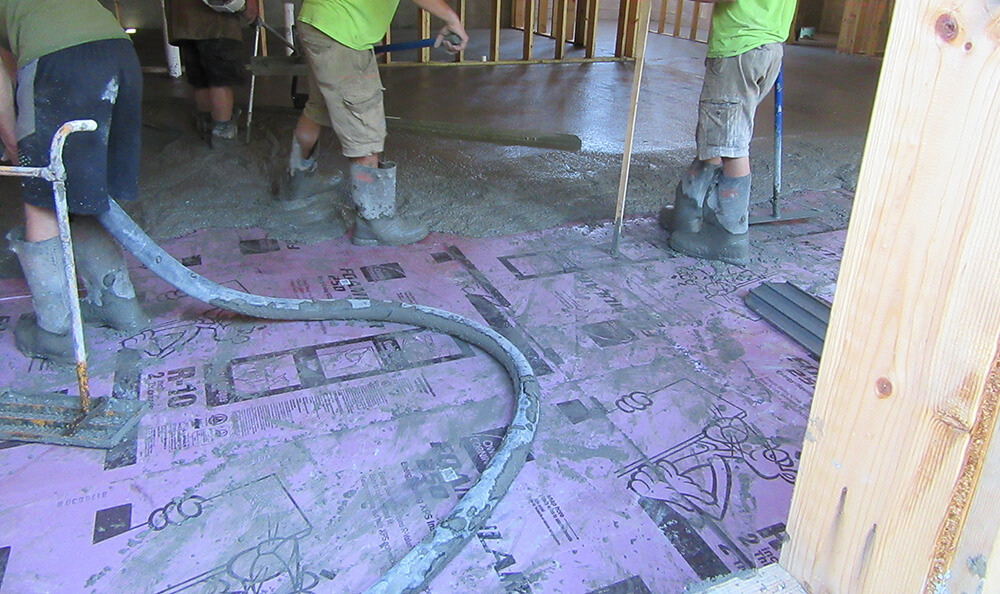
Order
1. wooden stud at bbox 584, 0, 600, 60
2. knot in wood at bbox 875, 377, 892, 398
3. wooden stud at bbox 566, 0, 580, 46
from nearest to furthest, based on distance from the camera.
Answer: knot in wood at bbox 875, 377, 892, 398 → wooden stud at bbox 584, 0, 600, 60 → wooden stud at bbox 566, 0, 580, 46

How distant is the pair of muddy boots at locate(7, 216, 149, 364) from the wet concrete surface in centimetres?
60

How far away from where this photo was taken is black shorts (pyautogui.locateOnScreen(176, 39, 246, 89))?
3578 millimetres

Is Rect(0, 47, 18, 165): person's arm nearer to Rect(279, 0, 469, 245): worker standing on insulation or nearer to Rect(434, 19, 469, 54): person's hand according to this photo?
Rect(279, 0, 469, 245): worker standing on insulation

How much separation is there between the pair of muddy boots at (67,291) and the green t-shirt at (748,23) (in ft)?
7.07

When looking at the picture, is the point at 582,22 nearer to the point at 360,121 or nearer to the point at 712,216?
the point at 712,216

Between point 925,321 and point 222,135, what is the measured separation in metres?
3.54

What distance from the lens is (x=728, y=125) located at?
262 cm

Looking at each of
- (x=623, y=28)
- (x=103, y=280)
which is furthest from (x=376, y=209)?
(x=623, y=28)

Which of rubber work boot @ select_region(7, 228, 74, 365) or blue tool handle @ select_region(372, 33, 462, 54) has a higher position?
blue tool handle @ select_region(372, 33, 462, 54)

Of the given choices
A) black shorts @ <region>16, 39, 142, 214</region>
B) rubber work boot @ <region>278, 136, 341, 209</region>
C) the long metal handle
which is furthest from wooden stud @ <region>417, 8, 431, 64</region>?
the long metal handle

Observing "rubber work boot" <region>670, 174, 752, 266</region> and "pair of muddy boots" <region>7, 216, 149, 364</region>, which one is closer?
"pair of muddy boots" <region>7, 216, 149, 364</region>

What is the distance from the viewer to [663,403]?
1.91 meters

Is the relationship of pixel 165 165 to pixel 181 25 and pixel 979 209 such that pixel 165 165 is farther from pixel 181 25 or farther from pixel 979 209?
pixel 979 209

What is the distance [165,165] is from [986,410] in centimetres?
345
